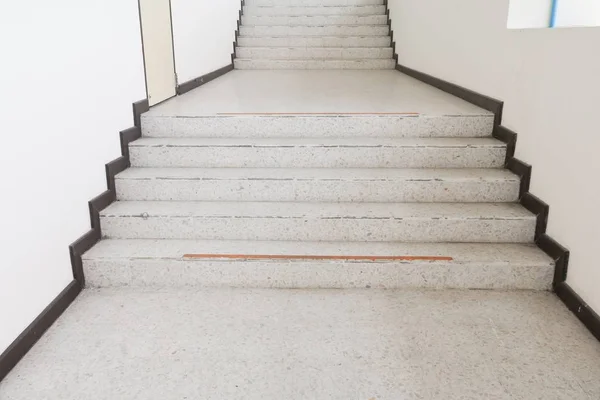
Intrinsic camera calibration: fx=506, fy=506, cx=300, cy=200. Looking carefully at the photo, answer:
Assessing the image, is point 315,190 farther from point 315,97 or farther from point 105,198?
point 315,97

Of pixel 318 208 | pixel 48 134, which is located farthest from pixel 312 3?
pixel 48 134

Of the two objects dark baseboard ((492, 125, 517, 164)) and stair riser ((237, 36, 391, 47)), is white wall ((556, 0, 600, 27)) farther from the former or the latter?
stair riser ((237, 36, 391, 47))

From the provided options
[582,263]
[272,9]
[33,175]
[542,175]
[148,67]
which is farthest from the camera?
[272,9]

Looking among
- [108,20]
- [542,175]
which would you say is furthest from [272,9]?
[542,175]

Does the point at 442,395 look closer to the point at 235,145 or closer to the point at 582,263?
the point at 582,263

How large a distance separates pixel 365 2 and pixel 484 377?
19.9ft

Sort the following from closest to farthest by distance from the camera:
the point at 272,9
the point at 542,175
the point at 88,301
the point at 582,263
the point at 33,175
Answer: the point at 33,175, the point at 582,263, the point at 88,301, the point at 542,175, the point at 272,9

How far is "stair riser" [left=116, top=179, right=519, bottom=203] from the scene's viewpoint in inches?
105

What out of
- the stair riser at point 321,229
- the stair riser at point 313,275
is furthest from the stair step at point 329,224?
the stair riser at point 313,275

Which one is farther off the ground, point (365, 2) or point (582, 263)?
point (365, 2)

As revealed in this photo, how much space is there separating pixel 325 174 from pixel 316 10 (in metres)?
4.62

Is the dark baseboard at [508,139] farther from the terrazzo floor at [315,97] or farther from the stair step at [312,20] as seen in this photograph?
the stair step at [312,20]

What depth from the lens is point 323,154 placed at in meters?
2.88

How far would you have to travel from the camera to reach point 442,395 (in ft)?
5.34
